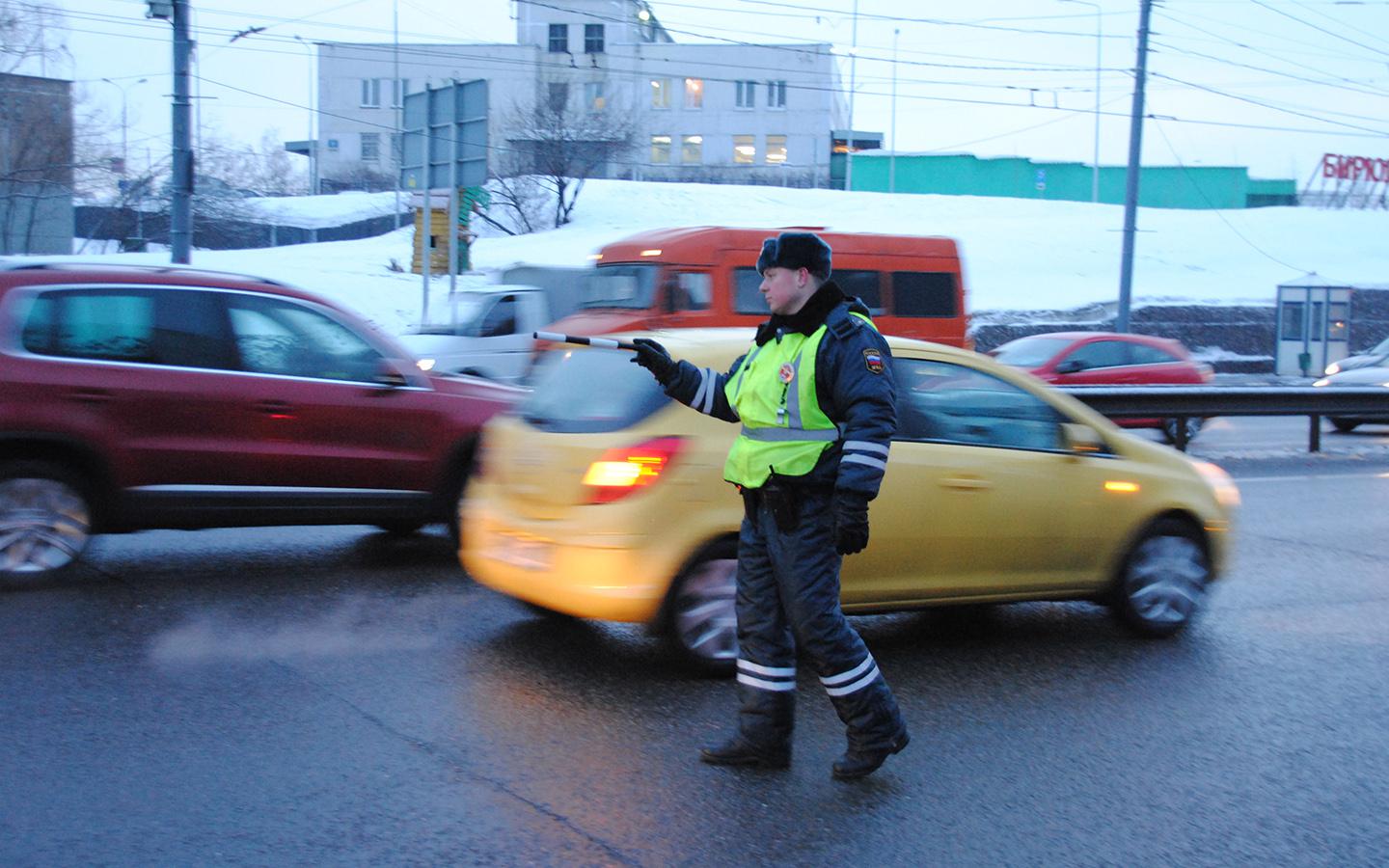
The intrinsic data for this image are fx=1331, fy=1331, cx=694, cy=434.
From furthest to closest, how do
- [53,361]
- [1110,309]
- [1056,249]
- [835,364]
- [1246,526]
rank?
1. [1056,249]
2. [1110,309]
3. [1246,526]
4. [53,361]
5. [835,364]

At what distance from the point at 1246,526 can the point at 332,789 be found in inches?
322

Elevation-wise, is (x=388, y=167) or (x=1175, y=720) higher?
(x=388, y=167)

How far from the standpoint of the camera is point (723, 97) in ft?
247

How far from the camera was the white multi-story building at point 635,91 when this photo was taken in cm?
7094

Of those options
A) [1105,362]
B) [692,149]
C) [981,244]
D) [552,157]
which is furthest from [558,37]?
[1105,362]

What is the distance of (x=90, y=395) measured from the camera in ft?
24.1

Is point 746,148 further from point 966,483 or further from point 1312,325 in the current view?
point 966,483

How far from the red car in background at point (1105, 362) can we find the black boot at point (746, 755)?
12.4 m

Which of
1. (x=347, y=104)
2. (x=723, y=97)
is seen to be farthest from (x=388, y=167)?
(x=723, y=97)

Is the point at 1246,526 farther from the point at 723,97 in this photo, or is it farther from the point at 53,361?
the point at 723,97

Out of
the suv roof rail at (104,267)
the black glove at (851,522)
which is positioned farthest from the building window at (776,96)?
the black glove at (851,522)

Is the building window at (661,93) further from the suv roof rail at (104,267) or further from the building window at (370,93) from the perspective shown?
the suv roof rail at (104,267)

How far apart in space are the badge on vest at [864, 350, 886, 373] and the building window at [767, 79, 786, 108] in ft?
238

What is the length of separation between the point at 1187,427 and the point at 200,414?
12.7m
